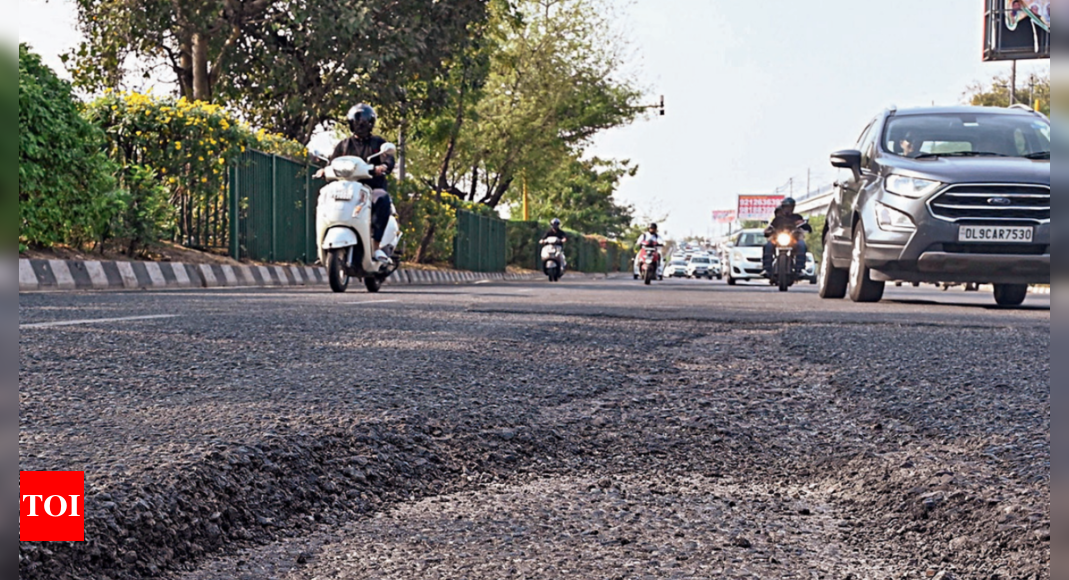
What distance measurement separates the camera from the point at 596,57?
3903 cm

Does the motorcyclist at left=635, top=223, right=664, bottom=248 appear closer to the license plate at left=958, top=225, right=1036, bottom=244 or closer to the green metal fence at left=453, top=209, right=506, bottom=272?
the green metal fence at left=453, top=209, right=506, bottom=272

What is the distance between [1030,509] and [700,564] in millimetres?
651

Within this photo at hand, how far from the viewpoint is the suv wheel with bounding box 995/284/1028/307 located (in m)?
11.0

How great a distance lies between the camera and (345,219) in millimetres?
10258

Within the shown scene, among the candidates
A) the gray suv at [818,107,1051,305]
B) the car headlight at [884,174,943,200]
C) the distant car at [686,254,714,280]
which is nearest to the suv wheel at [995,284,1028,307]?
the gray suv at [818,107,1051,305]

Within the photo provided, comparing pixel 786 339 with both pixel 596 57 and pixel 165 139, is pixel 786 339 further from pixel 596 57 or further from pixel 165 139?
pixel 596 57

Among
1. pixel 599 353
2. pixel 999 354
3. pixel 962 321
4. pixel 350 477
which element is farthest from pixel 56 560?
pixel 962 321

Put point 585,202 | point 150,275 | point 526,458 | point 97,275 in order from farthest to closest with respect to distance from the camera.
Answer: point 585,202
point 150,275
point 97,275
point 526,458

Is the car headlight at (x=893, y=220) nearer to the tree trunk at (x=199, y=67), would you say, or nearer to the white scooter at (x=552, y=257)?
the tree trunk at (x=199, y=67)

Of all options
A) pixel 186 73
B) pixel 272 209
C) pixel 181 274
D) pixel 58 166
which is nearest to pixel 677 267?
pixel 186 73

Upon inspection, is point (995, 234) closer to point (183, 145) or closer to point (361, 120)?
point (361, 120)

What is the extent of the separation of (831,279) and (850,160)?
6.36ft

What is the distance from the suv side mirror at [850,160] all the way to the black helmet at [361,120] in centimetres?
451

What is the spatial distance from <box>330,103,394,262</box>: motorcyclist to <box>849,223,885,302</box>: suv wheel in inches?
179
